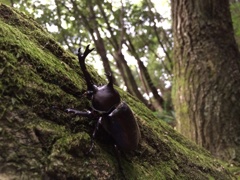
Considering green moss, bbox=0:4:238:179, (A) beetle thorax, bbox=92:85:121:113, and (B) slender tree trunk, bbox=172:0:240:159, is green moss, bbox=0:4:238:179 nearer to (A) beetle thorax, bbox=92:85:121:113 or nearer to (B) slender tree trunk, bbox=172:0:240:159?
(A) beetle thorax, bbox=92:85:121:113

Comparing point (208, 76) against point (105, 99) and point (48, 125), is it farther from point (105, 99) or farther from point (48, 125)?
point (48, 125)

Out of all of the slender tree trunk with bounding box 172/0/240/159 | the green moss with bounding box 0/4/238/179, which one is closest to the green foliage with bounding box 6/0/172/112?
the slender tree trunk with bounding box 172/0/240/159

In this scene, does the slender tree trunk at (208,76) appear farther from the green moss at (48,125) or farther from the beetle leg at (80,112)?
the beetle leg at (80,112)

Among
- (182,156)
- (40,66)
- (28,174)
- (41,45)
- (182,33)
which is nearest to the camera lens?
(28,174)

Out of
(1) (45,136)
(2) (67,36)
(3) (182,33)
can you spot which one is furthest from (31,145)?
(2) (67,36)

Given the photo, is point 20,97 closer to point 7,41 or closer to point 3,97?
point 3,97

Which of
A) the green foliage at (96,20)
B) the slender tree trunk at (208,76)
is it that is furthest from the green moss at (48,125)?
the green foliage at (96,20)
